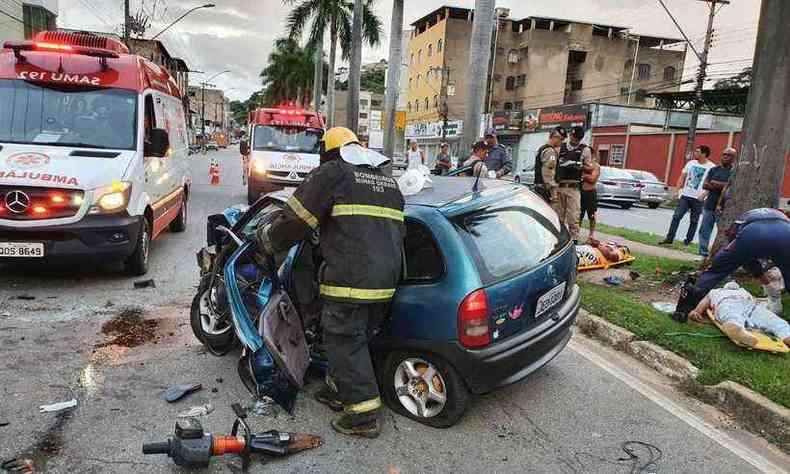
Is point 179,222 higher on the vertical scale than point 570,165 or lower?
lower

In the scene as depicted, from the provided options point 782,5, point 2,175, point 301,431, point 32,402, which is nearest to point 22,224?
point 2,175

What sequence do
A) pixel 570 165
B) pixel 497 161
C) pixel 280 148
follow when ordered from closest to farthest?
pixel 570 165, pixel 497 161, pixel 280 148

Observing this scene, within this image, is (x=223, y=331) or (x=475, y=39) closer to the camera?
(x=223, y=331)

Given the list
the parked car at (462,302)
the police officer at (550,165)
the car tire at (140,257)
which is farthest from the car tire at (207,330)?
the police officer at (550,165)

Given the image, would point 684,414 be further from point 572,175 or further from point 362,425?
point 572,175

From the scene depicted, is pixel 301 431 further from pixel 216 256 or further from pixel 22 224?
pixel 22 224

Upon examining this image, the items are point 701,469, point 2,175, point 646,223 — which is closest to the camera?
point 701,469

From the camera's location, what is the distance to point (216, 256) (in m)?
4.79

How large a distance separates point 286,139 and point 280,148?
1.23 ft

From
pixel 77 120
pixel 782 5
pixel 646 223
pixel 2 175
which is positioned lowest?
pixel 646 223

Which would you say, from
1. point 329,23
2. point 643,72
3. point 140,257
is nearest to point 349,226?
point 140,257

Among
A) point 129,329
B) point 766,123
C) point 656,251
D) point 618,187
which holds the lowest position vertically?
point 129,329

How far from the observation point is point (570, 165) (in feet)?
27.6

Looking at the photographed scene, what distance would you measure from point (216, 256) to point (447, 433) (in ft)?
8.20
